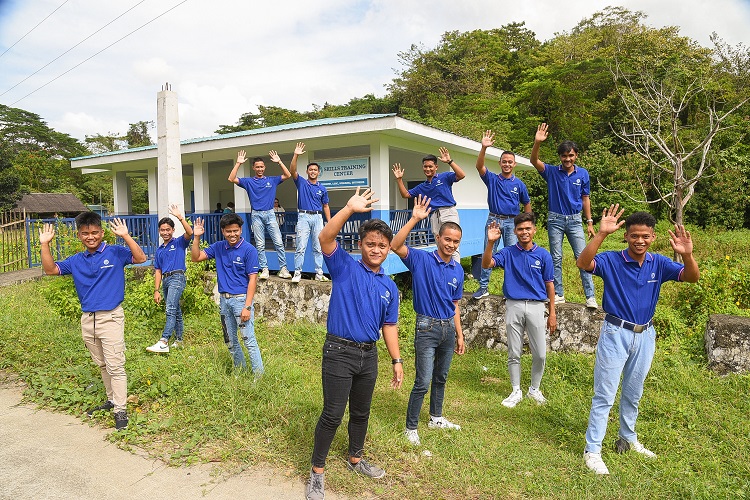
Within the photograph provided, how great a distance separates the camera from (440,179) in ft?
22.9

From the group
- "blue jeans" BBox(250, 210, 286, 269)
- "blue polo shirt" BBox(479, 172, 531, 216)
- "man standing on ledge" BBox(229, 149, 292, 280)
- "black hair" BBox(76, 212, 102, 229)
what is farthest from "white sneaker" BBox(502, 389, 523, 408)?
"blue jeans" BBox(250, 210, 286, 269)

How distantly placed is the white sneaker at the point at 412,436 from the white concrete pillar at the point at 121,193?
14129 millimetres

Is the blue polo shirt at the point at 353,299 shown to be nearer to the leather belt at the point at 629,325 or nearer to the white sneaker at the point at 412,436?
the white sneaker at the point at 412,436

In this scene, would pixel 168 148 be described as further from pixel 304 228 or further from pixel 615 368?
pixel 615 368

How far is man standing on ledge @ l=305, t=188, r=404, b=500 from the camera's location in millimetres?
3189

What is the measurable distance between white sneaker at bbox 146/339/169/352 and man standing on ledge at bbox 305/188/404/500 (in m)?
3.52

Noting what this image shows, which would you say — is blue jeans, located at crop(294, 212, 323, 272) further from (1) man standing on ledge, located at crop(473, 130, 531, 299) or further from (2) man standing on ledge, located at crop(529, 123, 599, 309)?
(2) man standing on ledge, located at crop(529, 123, 599, 309)

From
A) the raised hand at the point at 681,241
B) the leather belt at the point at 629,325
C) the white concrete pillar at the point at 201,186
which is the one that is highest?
the white concrete pillar at the point at 201,186

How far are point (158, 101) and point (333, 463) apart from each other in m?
7.20

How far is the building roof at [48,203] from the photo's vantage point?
28.7 meters

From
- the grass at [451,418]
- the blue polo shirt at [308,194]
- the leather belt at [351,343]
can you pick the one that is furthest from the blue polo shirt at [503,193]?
the leather belt at [351,343]

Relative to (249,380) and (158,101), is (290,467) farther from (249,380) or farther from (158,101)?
(158,101)

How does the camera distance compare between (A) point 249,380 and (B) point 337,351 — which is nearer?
(B) point 337,351

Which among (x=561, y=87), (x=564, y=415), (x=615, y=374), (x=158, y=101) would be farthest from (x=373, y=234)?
(x=561, y=87)
